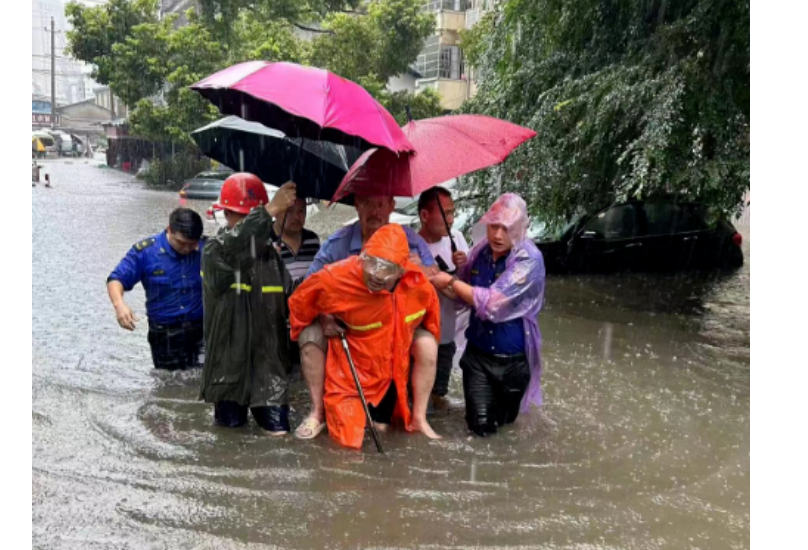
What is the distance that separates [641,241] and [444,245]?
24.4 ft

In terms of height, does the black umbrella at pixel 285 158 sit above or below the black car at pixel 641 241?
above

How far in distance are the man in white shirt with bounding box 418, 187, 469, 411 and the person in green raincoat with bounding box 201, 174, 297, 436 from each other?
1.07 m

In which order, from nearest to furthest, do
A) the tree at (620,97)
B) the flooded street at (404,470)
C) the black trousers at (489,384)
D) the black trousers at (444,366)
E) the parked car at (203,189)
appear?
1. the flooded street at (404,470)
2. the black trousers at (489,384)
3. the black trousers at (444,366)
4. the tree at (620,97)
5. the parked car at (203,189)

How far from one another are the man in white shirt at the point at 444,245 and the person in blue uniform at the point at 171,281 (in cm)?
174

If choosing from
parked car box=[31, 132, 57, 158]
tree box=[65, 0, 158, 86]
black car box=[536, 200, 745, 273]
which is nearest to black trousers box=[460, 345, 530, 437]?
black car box=[536, 200, 745, 273]

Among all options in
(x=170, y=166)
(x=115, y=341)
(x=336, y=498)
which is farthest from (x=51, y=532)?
(x=170, y=166)

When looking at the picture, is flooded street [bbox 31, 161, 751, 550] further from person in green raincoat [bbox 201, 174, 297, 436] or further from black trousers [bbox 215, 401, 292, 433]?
person in green raincoat [bbox 201, 174, 297, 436]

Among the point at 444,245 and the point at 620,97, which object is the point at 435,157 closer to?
the point at 444,245

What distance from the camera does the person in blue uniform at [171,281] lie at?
6.12 meters

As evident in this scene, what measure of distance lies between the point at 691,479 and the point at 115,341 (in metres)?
5.69

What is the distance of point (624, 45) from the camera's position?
987 cm

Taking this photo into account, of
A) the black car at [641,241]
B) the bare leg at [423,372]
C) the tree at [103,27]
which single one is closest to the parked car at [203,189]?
the tree at [103,27]

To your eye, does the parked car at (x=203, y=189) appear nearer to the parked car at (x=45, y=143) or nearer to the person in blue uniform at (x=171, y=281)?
the person in blue uniform at (x=171, y=281)

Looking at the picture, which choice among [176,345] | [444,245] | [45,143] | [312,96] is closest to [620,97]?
[444,245]
